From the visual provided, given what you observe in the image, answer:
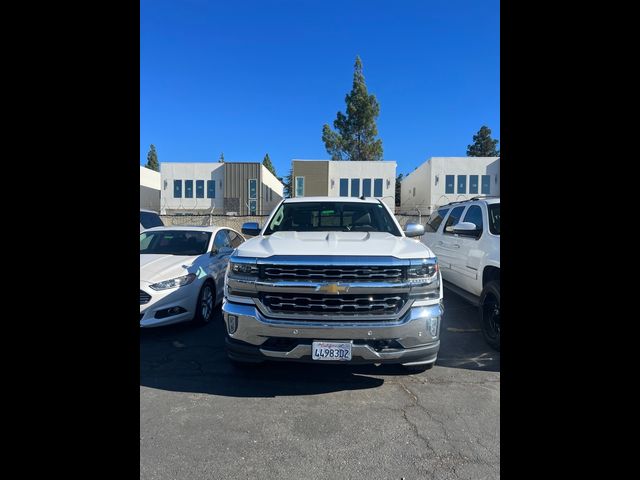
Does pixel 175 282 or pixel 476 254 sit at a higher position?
pixel 476 254

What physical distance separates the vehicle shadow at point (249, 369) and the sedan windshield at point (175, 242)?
158 cm

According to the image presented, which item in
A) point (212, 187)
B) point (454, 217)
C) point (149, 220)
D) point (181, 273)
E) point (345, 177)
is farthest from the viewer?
point (212, 187)

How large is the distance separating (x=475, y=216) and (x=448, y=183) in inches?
794

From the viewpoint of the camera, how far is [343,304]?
284cm

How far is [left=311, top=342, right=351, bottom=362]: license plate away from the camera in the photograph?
9.02ft

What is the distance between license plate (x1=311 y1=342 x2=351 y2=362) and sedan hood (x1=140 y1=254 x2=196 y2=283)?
2.86 metres

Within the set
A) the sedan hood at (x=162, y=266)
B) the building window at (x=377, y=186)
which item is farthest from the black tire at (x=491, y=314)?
the building window at (x=377, y=186)

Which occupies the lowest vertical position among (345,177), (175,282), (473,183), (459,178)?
(175,282)

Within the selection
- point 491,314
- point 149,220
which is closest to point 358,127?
point 149,220

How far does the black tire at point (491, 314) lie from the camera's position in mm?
4078

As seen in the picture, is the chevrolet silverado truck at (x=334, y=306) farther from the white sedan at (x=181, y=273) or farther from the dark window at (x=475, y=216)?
the dark window at (x=475, y=216)

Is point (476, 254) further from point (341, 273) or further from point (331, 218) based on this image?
point (341, 273)
